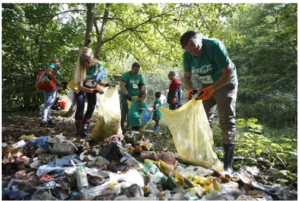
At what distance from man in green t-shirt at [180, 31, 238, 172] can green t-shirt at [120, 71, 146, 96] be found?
1578mm

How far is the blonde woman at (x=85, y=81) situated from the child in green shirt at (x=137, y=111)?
0.67 m

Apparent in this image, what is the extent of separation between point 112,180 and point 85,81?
1.75m

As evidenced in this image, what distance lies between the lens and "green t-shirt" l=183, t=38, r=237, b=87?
1768 mm

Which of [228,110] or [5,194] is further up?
[228,110]

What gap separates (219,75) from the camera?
6.46ft

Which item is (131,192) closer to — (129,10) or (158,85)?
(129,10)

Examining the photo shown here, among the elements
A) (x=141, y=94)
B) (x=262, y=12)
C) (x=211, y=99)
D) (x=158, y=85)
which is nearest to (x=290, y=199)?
(x=211, y=99)

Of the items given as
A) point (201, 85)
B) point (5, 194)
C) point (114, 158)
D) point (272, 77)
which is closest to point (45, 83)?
point (114, 158)

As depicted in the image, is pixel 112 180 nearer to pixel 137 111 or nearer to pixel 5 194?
pixel 5 194

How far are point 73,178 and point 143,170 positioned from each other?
61 centimetres

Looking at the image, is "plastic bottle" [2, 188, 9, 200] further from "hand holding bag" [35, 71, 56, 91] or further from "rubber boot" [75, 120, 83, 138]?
"hand holding bag" [35, 71, 56, 91]

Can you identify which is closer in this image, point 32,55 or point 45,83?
point 45,83

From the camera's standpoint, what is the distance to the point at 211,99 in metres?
2.23

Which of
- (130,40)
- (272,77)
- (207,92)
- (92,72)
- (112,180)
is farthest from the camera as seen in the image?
(272,77)
